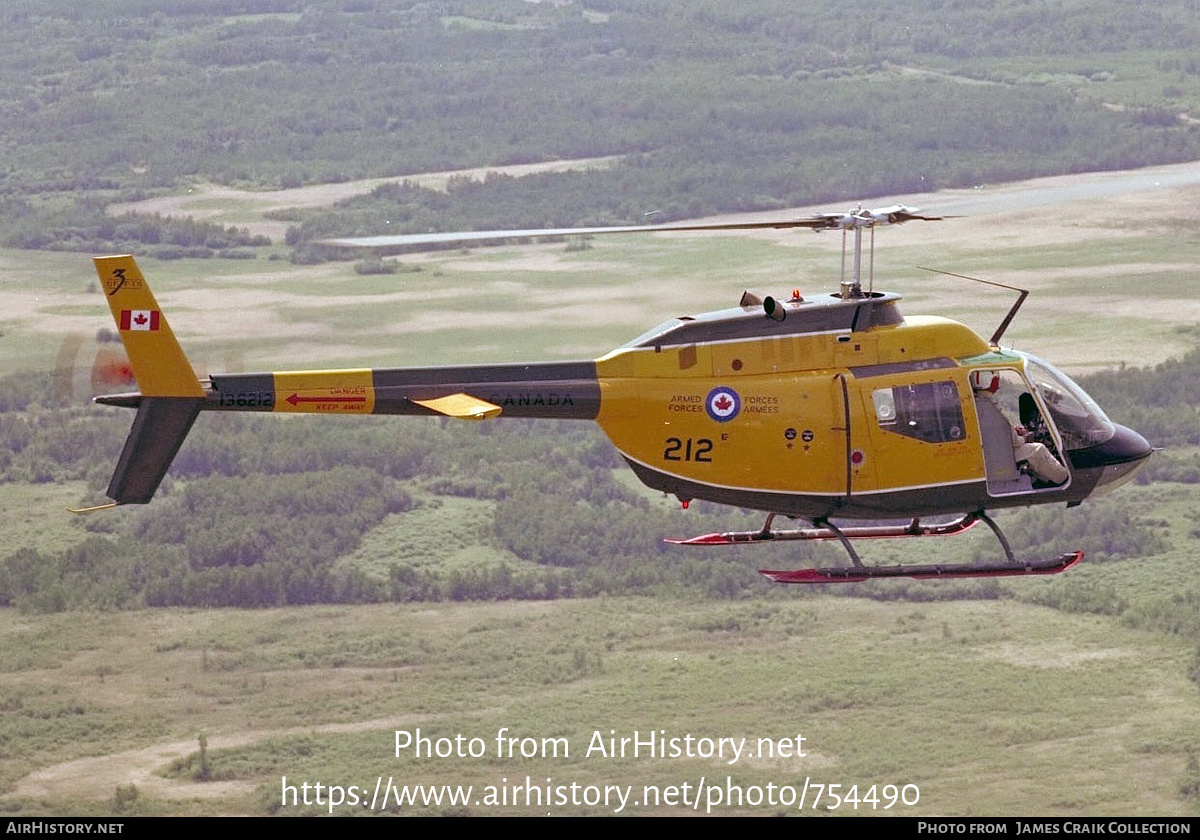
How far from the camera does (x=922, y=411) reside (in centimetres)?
2641

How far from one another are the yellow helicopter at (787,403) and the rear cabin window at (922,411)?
0.06 feet

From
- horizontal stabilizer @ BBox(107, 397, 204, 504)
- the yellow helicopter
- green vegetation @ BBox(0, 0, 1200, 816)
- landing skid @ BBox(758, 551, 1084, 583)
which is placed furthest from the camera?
green vegetation @ BBox(0, 0, 1200, 816)

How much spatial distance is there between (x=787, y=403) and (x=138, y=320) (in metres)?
7.88

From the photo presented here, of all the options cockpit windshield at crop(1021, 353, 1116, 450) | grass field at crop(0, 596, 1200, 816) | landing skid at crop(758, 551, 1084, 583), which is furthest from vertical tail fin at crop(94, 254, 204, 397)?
grass field at crop(0, 596, 1200, 816)

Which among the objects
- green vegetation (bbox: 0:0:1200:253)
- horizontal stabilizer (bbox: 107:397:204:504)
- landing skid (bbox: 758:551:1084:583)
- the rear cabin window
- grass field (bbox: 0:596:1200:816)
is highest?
the rear cabin window

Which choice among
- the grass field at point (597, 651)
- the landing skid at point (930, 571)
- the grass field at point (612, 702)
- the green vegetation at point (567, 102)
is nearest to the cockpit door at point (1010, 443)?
the landing skid at point (930, 571)

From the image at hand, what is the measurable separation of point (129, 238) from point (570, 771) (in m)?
52.4

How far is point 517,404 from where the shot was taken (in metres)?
26.9

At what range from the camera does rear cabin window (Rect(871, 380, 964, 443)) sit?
86.5 feet

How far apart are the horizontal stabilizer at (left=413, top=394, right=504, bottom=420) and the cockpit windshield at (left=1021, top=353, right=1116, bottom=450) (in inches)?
260

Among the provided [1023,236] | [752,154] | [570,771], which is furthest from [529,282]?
[752,154]

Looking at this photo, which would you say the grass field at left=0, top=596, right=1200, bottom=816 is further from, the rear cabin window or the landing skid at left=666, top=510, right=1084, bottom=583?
the rear cabin window

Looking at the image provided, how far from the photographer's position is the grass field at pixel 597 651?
7175 centimetres

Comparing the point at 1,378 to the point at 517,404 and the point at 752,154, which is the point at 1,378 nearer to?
the point at 517,404
